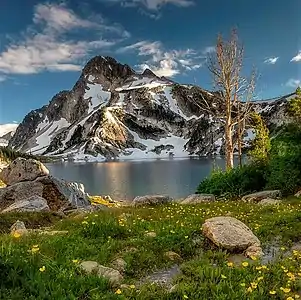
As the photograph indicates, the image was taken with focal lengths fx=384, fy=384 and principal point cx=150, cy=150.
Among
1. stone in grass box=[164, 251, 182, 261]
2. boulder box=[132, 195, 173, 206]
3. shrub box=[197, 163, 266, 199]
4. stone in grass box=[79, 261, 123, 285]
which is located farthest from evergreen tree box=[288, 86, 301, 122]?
stone in grass box=[79, 261, 123, 285]

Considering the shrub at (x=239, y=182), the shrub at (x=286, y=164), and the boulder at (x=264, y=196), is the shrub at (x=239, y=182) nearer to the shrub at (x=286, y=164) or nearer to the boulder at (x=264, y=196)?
the shrub at (x=286, y=164)

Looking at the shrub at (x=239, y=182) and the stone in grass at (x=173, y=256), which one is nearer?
the stone in grass at (x=173, y=256)

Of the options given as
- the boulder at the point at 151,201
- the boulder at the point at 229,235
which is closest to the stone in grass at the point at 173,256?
the boulder at the point at 229,235

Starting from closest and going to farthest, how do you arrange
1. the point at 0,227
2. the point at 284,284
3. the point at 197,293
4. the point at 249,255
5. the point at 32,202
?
1. the point at 197,293
2. the point at 284,284
3. the point at 249,255
4. the point at 0,227
5. the point at 32,202

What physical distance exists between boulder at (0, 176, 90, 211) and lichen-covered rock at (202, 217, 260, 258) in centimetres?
1607

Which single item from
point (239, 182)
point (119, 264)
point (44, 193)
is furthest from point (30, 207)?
point (239, 182)

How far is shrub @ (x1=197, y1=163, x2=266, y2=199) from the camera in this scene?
25438 millimetres

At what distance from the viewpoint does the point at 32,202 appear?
20.2 meters

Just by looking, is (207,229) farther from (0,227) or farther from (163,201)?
(163,201)

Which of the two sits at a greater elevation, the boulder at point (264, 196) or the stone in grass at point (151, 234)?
the stone in grass at point (151, 234)

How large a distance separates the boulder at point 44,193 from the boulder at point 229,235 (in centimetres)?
1607

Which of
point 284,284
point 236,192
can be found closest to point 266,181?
point 236,192

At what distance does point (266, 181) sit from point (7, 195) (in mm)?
16735

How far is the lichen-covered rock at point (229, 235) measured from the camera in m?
9.37
